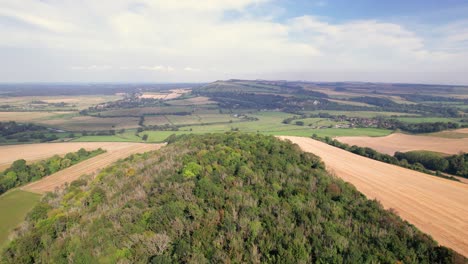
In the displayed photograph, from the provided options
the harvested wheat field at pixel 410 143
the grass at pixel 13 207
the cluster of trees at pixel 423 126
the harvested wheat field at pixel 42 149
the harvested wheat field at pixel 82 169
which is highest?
the cluster of trees at pixel 423 126

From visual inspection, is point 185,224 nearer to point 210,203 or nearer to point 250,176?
point 210,203

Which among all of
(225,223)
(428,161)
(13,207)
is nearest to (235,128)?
(428,161)

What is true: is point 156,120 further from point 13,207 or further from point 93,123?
point 13,207

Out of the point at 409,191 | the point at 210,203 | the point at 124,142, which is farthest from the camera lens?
the point at 124,142

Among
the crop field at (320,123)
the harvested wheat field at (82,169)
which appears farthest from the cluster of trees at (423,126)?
the harvested wheat field at (82,169)

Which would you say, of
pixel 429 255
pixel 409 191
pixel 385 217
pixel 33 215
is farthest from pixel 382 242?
pixel 33 215

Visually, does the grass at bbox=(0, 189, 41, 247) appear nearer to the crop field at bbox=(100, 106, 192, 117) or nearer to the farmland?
the farmland

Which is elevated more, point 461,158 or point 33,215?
point 461,158

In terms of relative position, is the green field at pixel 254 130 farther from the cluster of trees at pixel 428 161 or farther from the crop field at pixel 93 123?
the cluster of trees at pixel 428 161
